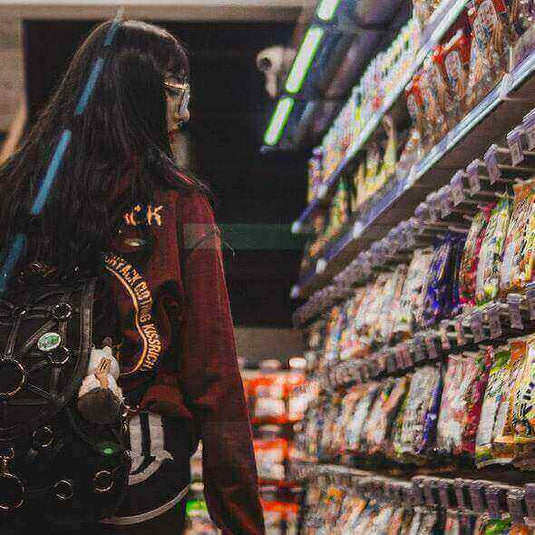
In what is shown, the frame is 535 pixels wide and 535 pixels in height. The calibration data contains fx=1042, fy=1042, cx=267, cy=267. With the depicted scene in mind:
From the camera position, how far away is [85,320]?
1.40 meters

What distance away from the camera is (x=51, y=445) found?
1.34 meters

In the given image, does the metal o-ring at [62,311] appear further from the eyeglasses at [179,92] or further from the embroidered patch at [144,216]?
the eyeglasses at [179,92]

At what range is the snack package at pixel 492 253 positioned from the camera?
2.46 metres

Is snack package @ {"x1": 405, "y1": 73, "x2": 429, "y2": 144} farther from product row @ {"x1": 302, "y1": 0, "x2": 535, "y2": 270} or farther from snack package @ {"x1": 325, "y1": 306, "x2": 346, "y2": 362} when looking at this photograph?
snack package @ {"x1": 325, "y1": 306, "x2": 346, "y2": 362}

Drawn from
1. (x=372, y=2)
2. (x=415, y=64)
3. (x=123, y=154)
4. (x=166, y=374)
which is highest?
(x=372, y=2)

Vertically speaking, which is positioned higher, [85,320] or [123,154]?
[123,154]

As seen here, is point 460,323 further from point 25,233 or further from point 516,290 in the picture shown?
point 25,233

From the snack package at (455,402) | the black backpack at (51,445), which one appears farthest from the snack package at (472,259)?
the black backpack at (51,445)

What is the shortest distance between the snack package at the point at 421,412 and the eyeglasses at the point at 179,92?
1577mm

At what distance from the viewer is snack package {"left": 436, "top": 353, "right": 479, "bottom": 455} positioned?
8.60 ft

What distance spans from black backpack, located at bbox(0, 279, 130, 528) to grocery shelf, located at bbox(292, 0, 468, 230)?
5.49 feet

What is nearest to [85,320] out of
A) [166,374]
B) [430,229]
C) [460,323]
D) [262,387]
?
[166,374]

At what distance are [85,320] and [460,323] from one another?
4.63 feet

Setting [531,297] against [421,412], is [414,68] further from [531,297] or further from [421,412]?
[531,297]
